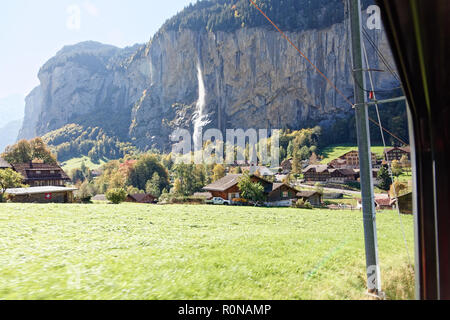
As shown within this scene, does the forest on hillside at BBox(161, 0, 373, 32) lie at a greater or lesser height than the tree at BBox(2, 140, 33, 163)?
greater

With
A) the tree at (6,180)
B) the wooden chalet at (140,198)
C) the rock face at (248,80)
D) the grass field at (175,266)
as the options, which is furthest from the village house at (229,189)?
the rock face at (248,80)

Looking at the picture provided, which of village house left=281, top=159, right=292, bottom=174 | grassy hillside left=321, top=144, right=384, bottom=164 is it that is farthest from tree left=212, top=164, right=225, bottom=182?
grassy hillside left=321, top=144, right=384, bottom=164

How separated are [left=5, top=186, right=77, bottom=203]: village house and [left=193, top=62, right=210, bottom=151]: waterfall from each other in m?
118

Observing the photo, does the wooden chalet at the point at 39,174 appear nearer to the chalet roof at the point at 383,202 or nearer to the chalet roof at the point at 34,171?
the chalet roof at the point at 34,171

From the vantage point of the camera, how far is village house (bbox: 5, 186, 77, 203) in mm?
25597

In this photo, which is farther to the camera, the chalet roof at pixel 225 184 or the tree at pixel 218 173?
the tree at pixel 218 173

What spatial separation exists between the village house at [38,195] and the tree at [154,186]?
32.8m

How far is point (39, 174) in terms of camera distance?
144ft

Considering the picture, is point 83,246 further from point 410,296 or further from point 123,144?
point 123,144

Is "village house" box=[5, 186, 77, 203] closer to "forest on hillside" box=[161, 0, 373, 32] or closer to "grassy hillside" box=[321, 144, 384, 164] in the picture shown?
"grassy hillside" box=[321, 144, 384, 164]

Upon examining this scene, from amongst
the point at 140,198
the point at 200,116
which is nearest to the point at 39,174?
the point at 140,198

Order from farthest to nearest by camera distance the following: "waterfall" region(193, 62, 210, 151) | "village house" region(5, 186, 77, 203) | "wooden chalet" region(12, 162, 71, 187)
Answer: "waterfall" region(193, 62, 210, 151) → "wooden chalet" region(12, 162, 71, 187) → "village house" region(5, 186, 77, 203)

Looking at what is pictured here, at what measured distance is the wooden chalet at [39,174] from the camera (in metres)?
42.1

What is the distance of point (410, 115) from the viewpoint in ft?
10.1
